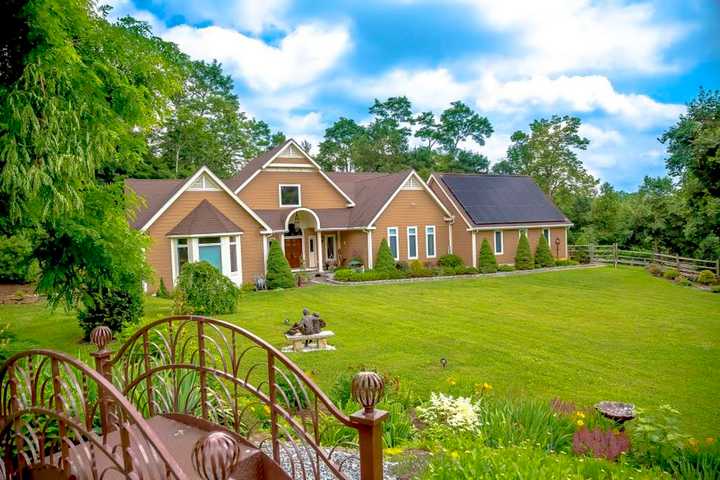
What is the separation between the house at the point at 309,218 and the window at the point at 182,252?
4 centimetres

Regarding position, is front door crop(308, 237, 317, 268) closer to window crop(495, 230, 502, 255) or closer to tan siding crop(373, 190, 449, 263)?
tan siding crop(373, 190, 449, 263)

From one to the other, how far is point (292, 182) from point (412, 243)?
743 cm

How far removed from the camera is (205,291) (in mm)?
15039

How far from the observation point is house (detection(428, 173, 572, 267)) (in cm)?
2802

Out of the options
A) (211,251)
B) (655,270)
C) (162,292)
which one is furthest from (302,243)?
(655,270)

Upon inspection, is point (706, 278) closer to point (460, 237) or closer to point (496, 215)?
point (496, 215)

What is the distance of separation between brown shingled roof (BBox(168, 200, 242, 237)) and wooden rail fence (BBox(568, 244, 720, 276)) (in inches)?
858

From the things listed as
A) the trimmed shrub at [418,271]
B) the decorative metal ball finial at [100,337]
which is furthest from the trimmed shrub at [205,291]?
the trimmed shrub at [418,271]

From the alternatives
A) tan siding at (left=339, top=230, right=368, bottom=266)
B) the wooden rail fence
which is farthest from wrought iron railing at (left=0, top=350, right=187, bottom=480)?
the wooden rail fence

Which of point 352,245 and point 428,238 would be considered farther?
point 428,238

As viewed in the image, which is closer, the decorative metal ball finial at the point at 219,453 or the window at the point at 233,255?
the decorative metal ball finial at the point at 219,453

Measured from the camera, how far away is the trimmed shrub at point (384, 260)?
973 inches

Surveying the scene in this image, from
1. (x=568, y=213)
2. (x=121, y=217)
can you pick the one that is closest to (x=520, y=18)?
(x=121, y=217)

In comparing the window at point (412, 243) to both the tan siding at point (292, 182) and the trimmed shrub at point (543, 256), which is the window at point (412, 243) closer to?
the tan siding at point (292, 182)
